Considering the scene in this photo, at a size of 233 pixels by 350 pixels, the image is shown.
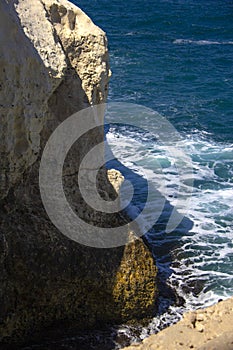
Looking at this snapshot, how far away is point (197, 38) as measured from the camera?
32250 mm

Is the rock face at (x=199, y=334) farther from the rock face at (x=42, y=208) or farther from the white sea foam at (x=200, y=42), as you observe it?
the white sea foam at (x=200, y=42)

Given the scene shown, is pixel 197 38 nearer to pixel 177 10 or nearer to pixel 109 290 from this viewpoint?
pixel 177 10

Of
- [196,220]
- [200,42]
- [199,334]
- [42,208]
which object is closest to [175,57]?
[200,42]

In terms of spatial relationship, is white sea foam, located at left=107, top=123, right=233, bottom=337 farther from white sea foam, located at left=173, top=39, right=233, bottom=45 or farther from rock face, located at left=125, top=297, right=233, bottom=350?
white sea foam, located at left=173, top=39, right=233, bottom=45

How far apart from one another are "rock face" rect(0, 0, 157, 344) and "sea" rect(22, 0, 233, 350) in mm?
565

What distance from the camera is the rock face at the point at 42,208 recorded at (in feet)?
30.8

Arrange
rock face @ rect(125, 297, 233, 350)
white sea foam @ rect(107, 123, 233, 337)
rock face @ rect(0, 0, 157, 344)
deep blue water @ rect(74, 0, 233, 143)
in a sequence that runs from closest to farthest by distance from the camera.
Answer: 1. rock face @ rect(125, 297, 233, 350)
2. rock face @ rect(0, 0, 157, 344)
3. white sea foam @ rect(107, 123, 233, 337)
4. deep blue water @ rect(74, 0, 233, 143)

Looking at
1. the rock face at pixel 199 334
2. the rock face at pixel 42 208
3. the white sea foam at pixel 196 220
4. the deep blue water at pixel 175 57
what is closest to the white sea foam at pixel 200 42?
the deep blue water at pixel 175 57

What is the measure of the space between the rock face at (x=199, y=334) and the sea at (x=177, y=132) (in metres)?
2.89

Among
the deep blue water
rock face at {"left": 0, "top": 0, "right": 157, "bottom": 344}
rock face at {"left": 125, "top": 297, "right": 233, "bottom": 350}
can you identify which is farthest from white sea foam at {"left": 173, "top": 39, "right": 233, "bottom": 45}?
rock face at {"left": 125, "top": 297, "right": 233, "bottom": 350}

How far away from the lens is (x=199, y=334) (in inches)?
331

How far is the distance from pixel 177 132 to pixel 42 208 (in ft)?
35.4

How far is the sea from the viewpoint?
13.2 meters

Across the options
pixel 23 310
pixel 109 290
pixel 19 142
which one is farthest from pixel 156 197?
pixel 19 142
